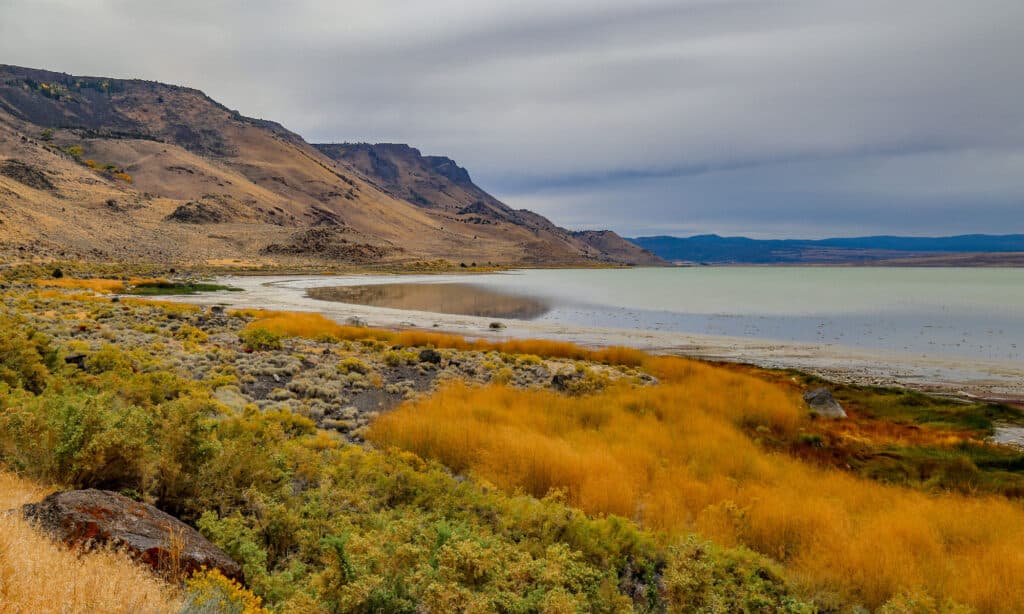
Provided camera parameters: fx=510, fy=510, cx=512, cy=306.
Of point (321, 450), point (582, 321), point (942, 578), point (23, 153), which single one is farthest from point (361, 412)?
point (23, 153)

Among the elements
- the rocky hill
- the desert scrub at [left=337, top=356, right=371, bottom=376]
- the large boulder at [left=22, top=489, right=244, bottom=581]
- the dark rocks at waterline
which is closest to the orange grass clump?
the dark rocks at waterline

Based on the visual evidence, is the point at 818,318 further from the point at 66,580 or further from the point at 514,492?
the point at 66,580

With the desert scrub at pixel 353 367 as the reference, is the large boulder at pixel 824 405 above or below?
below

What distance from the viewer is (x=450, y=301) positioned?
48.7 m

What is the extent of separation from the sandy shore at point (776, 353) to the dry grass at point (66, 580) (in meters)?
22.0

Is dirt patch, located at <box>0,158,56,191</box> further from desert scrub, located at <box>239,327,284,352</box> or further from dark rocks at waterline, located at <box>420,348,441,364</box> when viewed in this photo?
dark rocks at waterline, located at <box>420,348,441,364</box>

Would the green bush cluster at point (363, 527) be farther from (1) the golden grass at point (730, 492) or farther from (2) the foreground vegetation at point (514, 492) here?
(1) the golden grass at point (730, 492)

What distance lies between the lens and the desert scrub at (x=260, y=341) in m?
18.2

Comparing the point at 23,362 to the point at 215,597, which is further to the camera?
the point at 23,362

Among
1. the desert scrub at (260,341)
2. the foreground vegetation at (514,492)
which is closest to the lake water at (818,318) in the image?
the foreground vegetation at (514,492)

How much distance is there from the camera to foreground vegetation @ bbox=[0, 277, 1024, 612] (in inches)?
189

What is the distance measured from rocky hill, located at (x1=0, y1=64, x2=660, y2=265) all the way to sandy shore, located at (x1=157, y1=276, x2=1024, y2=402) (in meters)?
44.6

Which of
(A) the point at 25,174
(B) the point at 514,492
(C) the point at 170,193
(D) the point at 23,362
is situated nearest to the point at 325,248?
(C) the point at 170,193

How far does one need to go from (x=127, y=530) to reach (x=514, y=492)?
4556mm
